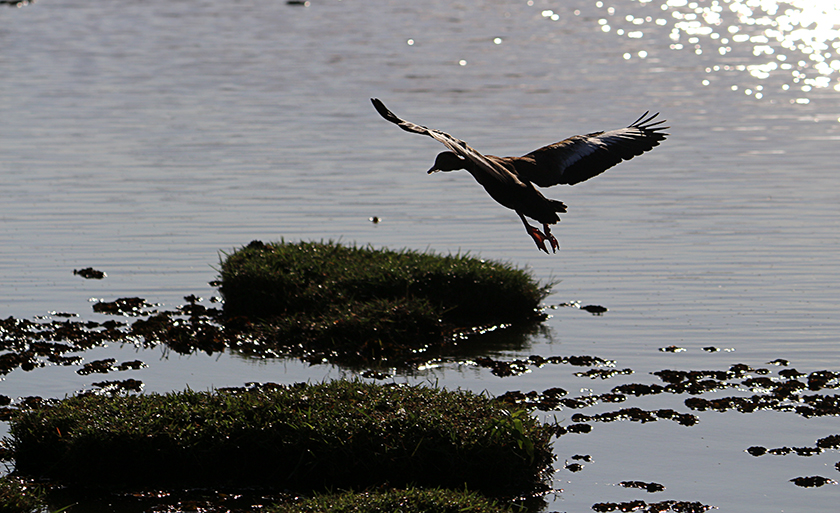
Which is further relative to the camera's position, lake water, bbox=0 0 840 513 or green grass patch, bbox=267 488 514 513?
lake water, bbox=0 0 840 513

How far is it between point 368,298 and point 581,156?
16.4 ft

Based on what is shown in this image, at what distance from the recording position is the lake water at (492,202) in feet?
42.4

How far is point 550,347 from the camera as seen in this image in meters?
14.7

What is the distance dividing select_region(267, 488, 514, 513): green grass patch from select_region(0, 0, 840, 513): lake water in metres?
1.20

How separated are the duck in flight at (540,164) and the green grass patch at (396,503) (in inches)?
96.6

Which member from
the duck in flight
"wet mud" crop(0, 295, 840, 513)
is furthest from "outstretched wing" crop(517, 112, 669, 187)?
"wet mud" crop(0, 295, 840, 513)

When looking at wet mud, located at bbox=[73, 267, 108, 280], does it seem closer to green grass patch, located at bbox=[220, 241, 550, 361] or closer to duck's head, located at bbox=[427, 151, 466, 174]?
green grass patch, located at bbox=[220, 241, 550, 361]

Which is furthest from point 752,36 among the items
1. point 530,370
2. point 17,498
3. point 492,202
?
point 17,498

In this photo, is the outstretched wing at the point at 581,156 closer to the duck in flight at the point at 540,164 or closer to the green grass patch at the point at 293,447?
the duck in flight at the point at 540,164

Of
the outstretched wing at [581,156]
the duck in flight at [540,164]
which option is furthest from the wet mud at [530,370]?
the outstretched wing at [581,156]

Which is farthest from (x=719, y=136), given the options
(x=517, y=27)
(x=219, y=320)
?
(x=517, y=27)

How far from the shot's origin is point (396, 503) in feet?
28.4

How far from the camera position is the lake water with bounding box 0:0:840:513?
12922 millimetres

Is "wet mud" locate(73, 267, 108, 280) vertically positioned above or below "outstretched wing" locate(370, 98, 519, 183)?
below
